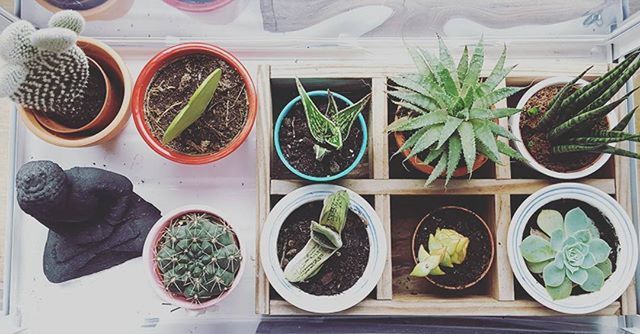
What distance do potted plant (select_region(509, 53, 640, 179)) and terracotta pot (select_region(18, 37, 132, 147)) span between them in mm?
705

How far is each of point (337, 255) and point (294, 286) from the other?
0.31 ft

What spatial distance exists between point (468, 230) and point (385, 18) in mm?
455

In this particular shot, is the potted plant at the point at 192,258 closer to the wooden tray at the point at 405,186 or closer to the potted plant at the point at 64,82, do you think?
the wooden tray at the point at 405,186

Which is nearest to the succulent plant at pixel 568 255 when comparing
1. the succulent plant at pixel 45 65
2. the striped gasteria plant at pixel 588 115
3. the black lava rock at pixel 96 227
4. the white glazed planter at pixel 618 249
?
the white glazed planter at pixel 618 249

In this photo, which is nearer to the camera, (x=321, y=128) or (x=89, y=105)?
(x=321, y=128)

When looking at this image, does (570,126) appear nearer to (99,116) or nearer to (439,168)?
(439,168)

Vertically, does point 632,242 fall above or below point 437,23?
below

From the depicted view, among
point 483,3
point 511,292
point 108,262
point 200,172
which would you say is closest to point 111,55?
point 200,172

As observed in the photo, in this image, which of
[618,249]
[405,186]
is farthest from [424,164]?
[618,249]

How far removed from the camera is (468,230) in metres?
1.10

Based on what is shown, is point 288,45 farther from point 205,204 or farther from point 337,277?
point 337,277

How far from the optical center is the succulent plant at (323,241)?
39.1 inches

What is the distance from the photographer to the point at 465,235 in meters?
1.09

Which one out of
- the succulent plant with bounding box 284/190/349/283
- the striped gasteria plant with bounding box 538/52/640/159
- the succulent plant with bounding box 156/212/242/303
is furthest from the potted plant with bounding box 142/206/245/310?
the striped gasteria plant with bounding box 538/52/640/159
